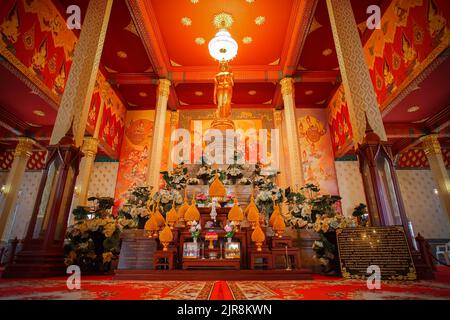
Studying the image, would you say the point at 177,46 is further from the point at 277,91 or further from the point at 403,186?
the point at 403,186

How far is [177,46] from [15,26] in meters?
4.92

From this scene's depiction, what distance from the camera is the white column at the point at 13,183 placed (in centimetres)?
885

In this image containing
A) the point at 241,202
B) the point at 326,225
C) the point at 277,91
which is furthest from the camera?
the point at 277,91

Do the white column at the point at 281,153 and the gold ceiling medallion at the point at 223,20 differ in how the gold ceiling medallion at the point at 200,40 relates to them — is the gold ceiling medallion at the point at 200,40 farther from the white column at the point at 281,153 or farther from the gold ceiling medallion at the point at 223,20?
the white column at the point at 281,153

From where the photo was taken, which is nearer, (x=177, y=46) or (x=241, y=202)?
(x=241, y=202)

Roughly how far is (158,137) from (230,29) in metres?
4.75

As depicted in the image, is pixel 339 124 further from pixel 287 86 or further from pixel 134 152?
pixel 134 152

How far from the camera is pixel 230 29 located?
861 cm

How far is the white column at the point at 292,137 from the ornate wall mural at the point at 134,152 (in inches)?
235

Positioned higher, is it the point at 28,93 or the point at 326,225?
the point at 28,93
